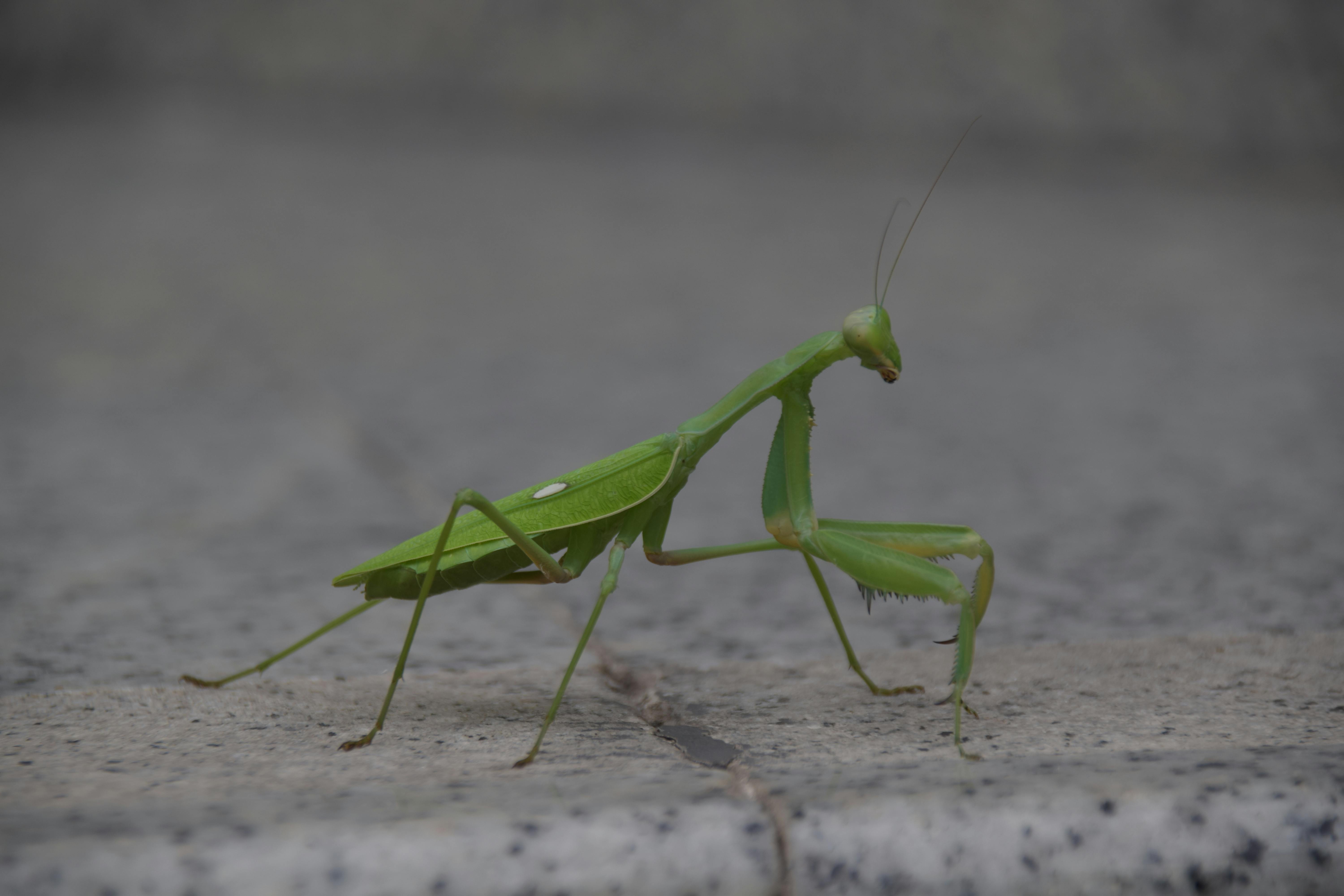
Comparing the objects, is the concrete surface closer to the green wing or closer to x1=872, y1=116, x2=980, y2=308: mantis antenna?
the green wing

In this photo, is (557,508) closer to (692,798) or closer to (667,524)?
(667,524)

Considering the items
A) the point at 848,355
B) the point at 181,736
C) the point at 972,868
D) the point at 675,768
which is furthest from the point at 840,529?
the point at 181,736

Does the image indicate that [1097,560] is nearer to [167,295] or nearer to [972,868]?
[972,868]

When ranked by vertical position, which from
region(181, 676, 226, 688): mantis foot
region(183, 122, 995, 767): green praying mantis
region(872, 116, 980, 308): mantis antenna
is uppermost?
region(872, 116, 980, 308): mantis antenna

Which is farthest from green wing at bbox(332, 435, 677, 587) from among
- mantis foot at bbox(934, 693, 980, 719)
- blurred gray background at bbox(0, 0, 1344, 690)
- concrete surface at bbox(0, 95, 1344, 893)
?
mantis foot at bbox(934, 693, 980, 719)

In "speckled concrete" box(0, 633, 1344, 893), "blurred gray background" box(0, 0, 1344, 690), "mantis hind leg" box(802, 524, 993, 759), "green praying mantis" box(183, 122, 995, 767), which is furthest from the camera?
"blurred gray background" box(0, 0, 1344, 690)

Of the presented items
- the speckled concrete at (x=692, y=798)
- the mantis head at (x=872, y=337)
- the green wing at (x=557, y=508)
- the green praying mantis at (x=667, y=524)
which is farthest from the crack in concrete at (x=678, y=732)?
the mantis head at (x=872, y=337)

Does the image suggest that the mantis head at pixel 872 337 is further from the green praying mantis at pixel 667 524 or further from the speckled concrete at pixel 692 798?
the speckled concrete at pixel 692 798
